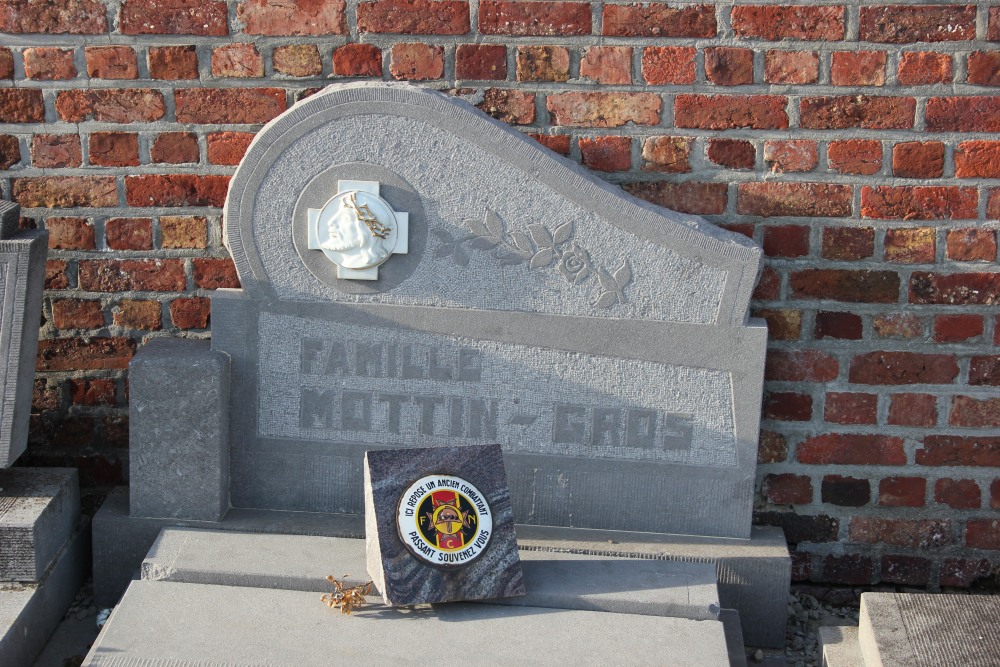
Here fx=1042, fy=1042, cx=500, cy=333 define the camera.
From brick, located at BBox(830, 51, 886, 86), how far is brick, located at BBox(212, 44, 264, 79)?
1.34m

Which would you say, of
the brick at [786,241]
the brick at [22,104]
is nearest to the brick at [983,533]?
the brick at [786,241]

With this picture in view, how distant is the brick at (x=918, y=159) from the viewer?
2410mm

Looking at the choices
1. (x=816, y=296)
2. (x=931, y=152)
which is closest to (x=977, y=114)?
(x=931, y=152)

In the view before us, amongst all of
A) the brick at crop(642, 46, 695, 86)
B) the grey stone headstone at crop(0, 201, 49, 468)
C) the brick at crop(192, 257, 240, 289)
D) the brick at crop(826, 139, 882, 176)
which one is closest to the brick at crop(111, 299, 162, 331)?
the brick at crop(192, 257, 240, 289)

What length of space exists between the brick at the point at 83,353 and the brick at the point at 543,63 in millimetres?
1206

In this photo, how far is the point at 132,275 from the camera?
262 cm

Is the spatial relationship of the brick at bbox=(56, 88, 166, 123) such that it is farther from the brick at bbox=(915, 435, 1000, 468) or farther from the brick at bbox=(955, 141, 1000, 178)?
the brick at bbox=(915, 435, 1000, 468)

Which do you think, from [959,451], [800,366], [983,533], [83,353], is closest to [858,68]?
[800,366]

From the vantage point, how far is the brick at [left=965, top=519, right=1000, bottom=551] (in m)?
2.60

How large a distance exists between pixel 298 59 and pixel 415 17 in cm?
30

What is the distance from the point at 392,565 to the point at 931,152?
154 cm

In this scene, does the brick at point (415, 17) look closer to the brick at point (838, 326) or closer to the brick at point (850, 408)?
the brick at point (838, 326)

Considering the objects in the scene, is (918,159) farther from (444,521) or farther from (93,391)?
(93,391)

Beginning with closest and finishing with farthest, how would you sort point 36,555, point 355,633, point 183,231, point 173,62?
point 355,633
point 36,555
point 173,62
point 183,231
